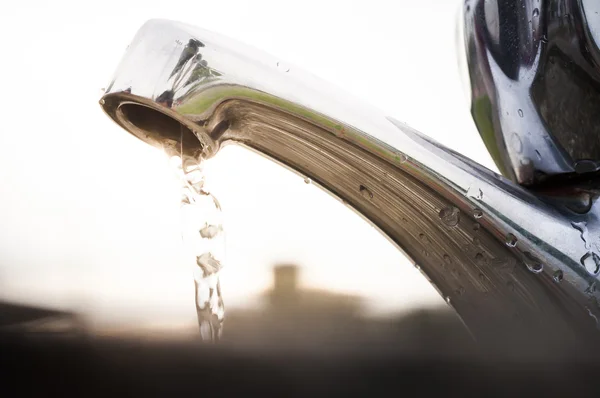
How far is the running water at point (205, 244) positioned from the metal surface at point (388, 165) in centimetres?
5

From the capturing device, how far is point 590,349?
24cm

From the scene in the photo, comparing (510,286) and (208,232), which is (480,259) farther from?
(208,232)

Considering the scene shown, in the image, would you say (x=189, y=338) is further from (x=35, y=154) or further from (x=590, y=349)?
(x=35, y=154)

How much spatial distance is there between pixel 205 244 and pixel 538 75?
245 millimetres

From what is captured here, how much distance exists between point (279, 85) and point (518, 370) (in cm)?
17

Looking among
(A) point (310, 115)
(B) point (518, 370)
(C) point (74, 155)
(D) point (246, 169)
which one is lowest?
(B) point (518, 370)

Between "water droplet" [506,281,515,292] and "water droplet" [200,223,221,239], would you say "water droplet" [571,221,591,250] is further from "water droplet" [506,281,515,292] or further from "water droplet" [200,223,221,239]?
"water droplet" [200,223,221,239]

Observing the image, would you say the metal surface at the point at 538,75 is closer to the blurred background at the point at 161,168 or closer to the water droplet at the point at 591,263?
the water droplet at the point at 591,263

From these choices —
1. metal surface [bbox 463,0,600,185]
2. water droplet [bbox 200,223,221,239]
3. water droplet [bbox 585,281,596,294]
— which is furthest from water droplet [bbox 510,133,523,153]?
water droplet [bbox 200,223,221,239]

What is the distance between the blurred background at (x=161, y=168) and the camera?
2.04 feet

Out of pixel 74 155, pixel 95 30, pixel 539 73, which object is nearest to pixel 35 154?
pixel 74 155

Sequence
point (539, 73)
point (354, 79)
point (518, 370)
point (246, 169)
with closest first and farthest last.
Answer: point (518, 370) → point (539, 73) → point (246, 169) → point (354, 79)

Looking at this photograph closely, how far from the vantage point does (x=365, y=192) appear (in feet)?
0.93

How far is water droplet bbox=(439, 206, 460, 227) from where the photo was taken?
0.85 feet
